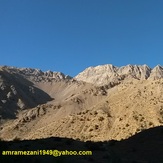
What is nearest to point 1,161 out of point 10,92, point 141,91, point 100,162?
point 100,162

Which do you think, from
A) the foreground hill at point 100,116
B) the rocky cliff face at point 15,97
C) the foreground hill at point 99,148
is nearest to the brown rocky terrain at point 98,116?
the foreground hill at point 100,116

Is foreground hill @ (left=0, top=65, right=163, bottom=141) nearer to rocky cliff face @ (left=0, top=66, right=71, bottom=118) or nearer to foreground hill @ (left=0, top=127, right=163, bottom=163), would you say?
rocky cliff face @ (left=0, top=66, right=71, bottom=118)

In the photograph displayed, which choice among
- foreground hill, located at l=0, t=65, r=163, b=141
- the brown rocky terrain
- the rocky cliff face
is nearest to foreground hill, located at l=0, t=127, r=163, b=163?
the brown rocky terrain

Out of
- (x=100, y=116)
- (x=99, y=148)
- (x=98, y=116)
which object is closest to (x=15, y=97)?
(x=98, y=116)

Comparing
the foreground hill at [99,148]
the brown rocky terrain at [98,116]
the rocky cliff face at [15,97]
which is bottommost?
the foreground hill at [99,148]

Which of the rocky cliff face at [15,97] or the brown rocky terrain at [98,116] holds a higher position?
the rocky cliff face at [15,97]

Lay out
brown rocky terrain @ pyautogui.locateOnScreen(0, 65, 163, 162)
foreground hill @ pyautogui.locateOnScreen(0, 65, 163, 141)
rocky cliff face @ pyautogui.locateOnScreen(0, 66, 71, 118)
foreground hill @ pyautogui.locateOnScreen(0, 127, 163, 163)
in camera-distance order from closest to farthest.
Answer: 1. foreground hill @ pyautogui.locateOnScreen(0, 127, 163, 163)
2. brown rocky terrain @ pyautogui.locateOnScreen(0, 65, 163, 162)
3. foreground hill @ pyautogui.locateOnScreen(0, 65, 163, 141)
4. rocky cliff face @ pyautogui.locateOnScreen(0, 66, 71, 118)

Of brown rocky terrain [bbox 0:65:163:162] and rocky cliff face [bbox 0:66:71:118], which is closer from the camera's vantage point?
brown rocky terrain [bbox 0:65:163:162]

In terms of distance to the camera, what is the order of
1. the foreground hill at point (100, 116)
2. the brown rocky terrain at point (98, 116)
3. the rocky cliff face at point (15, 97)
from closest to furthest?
the brown rocky terrain at point (98, 116) → the foreground hill at point (100, 116) → the rocky cliff face at point (15, 97)

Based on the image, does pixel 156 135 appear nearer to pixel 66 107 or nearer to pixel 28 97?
pixel 66 107

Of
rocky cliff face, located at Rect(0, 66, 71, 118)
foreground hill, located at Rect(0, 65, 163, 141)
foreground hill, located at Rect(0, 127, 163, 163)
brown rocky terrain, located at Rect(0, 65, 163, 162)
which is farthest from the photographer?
rocky cliff face, located at Rect(0, 66, 71, 118)

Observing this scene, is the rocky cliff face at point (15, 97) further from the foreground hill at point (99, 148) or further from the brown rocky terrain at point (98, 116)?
the foreground hill at point (99, 148)

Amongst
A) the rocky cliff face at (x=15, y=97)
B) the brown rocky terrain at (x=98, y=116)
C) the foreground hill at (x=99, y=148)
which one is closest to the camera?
the foreground hill at (x=99, y=148)

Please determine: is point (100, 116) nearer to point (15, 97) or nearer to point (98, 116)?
point (98, 116)
